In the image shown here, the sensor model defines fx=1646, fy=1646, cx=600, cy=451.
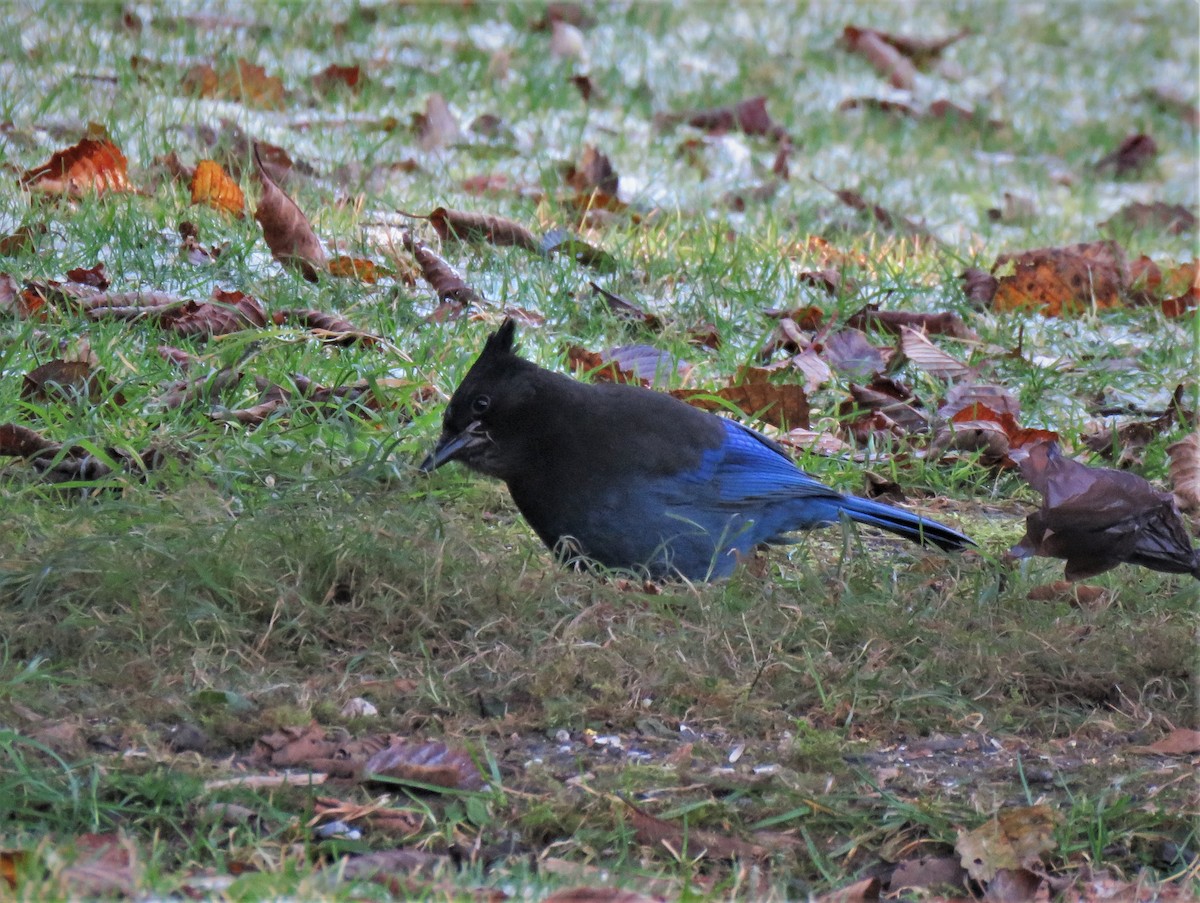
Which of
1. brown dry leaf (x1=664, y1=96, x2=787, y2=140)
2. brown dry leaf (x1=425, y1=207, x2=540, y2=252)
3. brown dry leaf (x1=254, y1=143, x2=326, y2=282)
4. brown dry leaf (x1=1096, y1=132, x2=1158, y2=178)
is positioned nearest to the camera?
brown dry leaf (x1=254, y1=143, x2=326, y2=282)

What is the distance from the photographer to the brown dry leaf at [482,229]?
5762 mm

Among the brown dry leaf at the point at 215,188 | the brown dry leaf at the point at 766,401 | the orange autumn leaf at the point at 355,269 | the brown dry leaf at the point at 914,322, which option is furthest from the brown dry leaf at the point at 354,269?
the brown dry leaf at the point at 914,322

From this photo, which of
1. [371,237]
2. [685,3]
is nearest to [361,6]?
[685,3]

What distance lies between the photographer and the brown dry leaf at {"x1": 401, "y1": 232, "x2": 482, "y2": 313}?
5289mm

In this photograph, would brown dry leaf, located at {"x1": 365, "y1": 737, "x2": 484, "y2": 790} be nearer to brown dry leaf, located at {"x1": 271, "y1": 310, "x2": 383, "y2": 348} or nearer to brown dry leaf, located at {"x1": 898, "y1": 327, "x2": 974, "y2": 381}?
brown dry leaf, located at {"x1": 271, "y1": 310, "x2": 383, "y2": 348}

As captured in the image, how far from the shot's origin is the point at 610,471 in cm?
389

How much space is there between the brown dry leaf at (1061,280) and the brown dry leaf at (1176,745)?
10.0ft

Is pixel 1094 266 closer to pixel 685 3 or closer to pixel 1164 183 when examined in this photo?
pixel 1164 183

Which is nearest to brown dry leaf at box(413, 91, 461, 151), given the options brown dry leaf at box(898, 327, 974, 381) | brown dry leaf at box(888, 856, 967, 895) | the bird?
brown dry leaf at box(898, 327, 974, 381)

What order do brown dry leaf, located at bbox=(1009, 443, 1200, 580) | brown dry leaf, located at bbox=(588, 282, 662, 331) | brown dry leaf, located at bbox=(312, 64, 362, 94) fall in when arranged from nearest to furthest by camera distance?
brown dry leaf, located at bbox=(1009, 443, 1200, 580)
brown dry leaf, located at bbox=(588, 282, 662, 331)
brown dry leaf, located at bbox=(312, 64, 362, 94)

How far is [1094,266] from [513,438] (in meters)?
3.18

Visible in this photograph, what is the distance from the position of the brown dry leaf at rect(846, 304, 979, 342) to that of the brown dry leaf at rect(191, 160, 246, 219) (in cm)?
215

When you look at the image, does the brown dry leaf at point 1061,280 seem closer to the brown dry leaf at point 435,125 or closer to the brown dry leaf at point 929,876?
the brown dry leaf at point 435,125

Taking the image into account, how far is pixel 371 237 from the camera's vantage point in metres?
5.58
